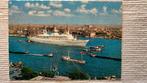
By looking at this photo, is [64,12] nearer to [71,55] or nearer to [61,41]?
[61,41]

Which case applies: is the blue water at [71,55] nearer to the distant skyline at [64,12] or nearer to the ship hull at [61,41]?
the ship hull at [61,41]

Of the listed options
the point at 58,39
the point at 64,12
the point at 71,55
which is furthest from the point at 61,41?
the point at 64,12

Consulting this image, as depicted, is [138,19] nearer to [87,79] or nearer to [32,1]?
[87,79]

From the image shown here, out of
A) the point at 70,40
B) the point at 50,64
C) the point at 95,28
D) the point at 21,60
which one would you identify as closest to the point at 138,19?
the point at 95,28

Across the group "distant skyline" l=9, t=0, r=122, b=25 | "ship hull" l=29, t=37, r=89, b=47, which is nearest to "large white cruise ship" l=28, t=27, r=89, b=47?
"ship hull" l=29, t=37, r=89, b=47

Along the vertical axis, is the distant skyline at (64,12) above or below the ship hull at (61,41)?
above

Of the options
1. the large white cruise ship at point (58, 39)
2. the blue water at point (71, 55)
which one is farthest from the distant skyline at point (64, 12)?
the blue water at point (71, 55)
